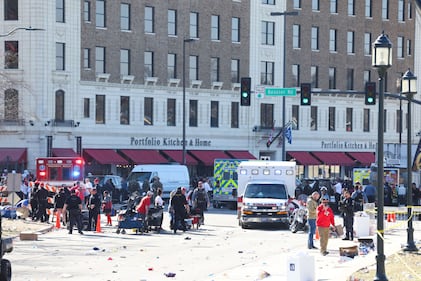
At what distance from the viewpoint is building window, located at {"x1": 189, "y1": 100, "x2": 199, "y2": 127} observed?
70.5 m

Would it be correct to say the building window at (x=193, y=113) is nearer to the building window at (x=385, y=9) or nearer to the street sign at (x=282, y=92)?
the street sign at (x=282, y=92)

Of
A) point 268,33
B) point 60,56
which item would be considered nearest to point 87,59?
point 60,56

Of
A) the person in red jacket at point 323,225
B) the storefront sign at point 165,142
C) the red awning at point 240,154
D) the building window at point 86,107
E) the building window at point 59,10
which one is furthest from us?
the red awning at point 240,154

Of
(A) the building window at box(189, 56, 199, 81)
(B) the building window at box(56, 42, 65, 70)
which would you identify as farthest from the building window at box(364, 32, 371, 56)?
(B) the building window at box(56, 42, 65, 70)

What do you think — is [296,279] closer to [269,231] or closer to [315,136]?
[269,231]

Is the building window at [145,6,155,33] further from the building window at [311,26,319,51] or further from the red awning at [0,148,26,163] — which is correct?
the building window at [311,26,319,51]

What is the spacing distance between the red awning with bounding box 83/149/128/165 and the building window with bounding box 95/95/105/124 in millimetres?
2198

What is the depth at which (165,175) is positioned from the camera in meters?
54.6

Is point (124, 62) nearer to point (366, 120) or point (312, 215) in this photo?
point (366, 120)

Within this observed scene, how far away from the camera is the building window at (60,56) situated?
6305 cm

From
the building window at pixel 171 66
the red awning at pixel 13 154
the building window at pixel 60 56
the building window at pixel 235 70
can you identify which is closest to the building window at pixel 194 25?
the building window at pixel 171 66

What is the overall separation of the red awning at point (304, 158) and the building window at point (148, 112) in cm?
1276

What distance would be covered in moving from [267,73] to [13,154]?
74.9 ft

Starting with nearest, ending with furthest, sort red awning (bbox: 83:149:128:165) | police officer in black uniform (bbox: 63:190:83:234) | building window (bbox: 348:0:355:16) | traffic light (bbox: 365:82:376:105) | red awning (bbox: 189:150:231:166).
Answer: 1. police officer in black uniform (bbox: 63:190:83:234)
2. traffic light (bbox: 365:82:376:105)
3. red awning (bbox: 83:149:128:165)
4. red awning (bbox: 189:150:231:166)
5. building window (bbox: 348:0:355:16)
